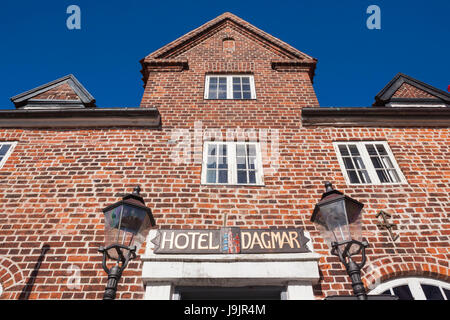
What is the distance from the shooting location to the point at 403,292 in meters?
4.25

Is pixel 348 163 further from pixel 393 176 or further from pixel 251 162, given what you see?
pixel 251 162

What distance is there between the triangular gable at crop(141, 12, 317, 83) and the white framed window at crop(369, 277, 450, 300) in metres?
6.28

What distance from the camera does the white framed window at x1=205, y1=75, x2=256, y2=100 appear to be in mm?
7487

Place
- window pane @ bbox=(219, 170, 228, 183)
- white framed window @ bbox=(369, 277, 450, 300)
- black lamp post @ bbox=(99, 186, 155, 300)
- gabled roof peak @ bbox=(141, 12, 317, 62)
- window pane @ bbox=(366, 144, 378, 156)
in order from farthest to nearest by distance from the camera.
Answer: gabled roof peak @ bbox=(141, 12, 317, 62) < window pane @ bbox=(366, 144, 378, 156) < window pane @ bbox=(219, 170, 228, 183) < white framed window @ bbox=(369, 277, 450, 300) < black lamp post @ bbox=(99, 186, 155, 300)

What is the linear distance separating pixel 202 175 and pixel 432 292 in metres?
4.35

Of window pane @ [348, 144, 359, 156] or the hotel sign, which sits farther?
window pane @ [348, 144, 359, 156]

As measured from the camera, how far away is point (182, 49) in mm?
9047

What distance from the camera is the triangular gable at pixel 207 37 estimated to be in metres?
8.34

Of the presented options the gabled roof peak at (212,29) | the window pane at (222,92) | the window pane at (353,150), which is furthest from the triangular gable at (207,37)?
the window pane at (353,150)

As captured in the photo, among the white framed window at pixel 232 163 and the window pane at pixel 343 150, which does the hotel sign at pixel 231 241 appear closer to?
the white framed window at pixel 232 163

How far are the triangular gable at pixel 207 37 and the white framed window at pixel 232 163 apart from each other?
3436 millimetres

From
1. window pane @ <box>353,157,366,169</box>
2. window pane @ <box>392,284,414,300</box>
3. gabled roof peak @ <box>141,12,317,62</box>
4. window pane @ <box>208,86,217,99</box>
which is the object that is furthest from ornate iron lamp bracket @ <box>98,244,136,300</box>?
gabled roof peak @ <box>141,12,317,62</box>

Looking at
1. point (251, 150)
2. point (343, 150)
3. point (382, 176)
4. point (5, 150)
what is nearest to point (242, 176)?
point (251, 150)

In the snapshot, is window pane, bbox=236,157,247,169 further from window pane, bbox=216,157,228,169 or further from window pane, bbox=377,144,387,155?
window pane, bbox=377,144,387,155
